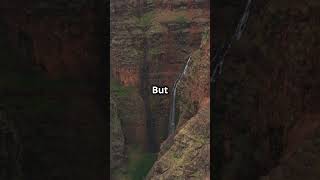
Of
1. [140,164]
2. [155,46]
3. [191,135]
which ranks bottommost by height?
[140,164]

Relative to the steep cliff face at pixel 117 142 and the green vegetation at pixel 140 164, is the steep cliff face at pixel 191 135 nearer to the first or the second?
the green vegetation at pixel 140 164

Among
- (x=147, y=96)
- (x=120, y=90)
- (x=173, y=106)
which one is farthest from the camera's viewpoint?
(x=120, y=90)
